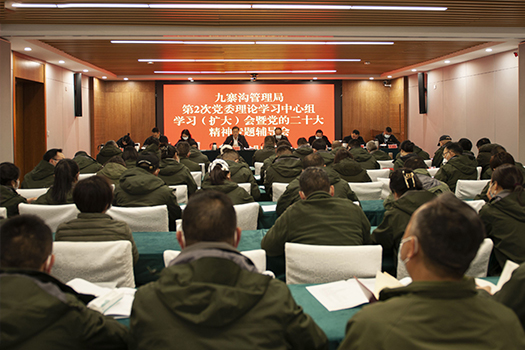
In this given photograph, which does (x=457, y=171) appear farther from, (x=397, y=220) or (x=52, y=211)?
(x=52, y=211)

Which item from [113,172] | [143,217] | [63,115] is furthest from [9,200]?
[63,115]

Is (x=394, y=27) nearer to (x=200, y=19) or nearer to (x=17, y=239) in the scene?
(x=200, y=19)

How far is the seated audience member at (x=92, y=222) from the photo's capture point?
2.63 meters

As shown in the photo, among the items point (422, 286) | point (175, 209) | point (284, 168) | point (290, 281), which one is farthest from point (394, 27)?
point (422, 286)

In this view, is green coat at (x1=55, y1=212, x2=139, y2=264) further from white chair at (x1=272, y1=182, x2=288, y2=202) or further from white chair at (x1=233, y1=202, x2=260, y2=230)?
white chair at (x1=272, y1=182, x2=288, y2=202)

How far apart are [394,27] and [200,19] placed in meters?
3.48

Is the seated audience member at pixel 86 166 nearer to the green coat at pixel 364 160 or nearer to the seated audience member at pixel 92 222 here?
the green coat at pixel 364 160

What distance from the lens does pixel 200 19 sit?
742cm

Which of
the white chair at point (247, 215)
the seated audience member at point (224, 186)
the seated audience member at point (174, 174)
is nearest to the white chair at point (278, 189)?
the seated audience member at point (224, 186)

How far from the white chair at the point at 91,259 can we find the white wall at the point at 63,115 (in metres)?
9.93

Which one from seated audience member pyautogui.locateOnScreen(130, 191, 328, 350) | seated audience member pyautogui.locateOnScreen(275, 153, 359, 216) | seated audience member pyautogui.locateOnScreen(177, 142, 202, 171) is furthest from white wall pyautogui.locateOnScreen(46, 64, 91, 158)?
seated audience member pyautogui.locateOnScreen(130, 191, 328, 350)

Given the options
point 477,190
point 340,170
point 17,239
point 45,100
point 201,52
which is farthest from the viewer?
point 45,100

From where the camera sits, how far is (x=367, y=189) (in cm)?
524

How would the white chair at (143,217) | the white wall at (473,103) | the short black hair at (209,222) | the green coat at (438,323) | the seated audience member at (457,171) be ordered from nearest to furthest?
the green coat at (438,323) < the short black hair at (209,222) < the white chair at (143,217) < the seated audience member at (457,171) < the white wall at (473,103)
